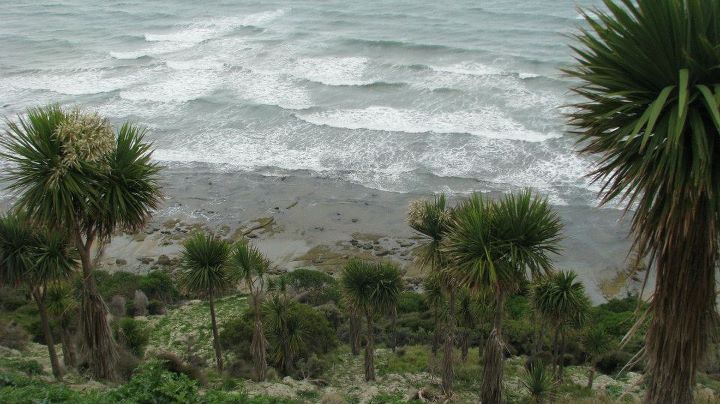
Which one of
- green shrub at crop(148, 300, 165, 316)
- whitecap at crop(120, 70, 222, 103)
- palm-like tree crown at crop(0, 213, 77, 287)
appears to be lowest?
green shrub at crop(148, 300, 165, 316)

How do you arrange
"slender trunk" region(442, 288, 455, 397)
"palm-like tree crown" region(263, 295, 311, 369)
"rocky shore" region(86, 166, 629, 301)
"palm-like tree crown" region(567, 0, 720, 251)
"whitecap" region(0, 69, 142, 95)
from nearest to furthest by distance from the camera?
"palm-like tree crown" region(567, 0, 720, 251)
"slender trunk" region(442, 288, 455, 397)
"palm-like tree crown" region(263, 295, 311, 369)
"rocky shore" region(86, 166, 629, 301)
"whitecap" region(0, 69, 142, 95)

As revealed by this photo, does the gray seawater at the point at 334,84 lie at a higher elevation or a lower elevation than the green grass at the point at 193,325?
higher

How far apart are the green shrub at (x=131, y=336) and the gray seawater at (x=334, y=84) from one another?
59.0 ft

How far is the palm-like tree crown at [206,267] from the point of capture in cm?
1916

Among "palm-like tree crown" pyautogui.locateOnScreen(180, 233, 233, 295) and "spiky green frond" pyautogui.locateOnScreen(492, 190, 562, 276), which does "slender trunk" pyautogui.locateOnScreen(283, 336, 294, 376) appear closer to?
"palm-like tree crown" pyautogui.locateOnScreen(180, 233, 233, 295)

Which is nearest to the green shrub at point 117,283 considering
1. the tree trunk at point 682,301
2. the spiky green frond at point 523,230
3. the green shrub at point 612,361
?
the green shrub at point 612,361

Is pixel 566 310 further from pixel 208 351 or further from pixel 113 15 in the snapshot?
pixel 113 15

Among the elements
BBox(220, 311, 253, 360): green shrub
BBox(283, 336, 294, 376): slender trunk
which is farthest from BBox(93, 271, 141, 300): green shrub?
BBox(283, 336, 294, 376): slender trunk

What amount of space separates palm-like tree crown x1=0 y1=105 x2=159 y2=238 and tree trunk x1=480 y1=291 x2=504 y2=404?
7.90 m

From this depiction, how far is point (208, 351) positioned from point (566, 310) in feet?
39.1

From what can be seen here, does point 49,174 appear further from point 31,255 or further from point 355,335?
point 355,335

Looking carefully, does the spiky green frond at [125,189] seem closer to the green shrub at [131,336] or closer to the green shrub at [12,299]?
the green shrub at [131,336]

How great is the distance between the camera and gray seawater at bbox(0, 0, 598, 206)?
40.4 meters

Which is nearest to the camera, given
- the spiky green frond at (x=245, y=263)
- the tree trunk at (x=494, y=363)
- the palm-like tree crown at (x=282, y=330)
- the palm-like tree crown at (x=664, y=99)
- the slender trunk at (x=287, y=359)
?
the palm-like tree crown at (x=664, y=99)
